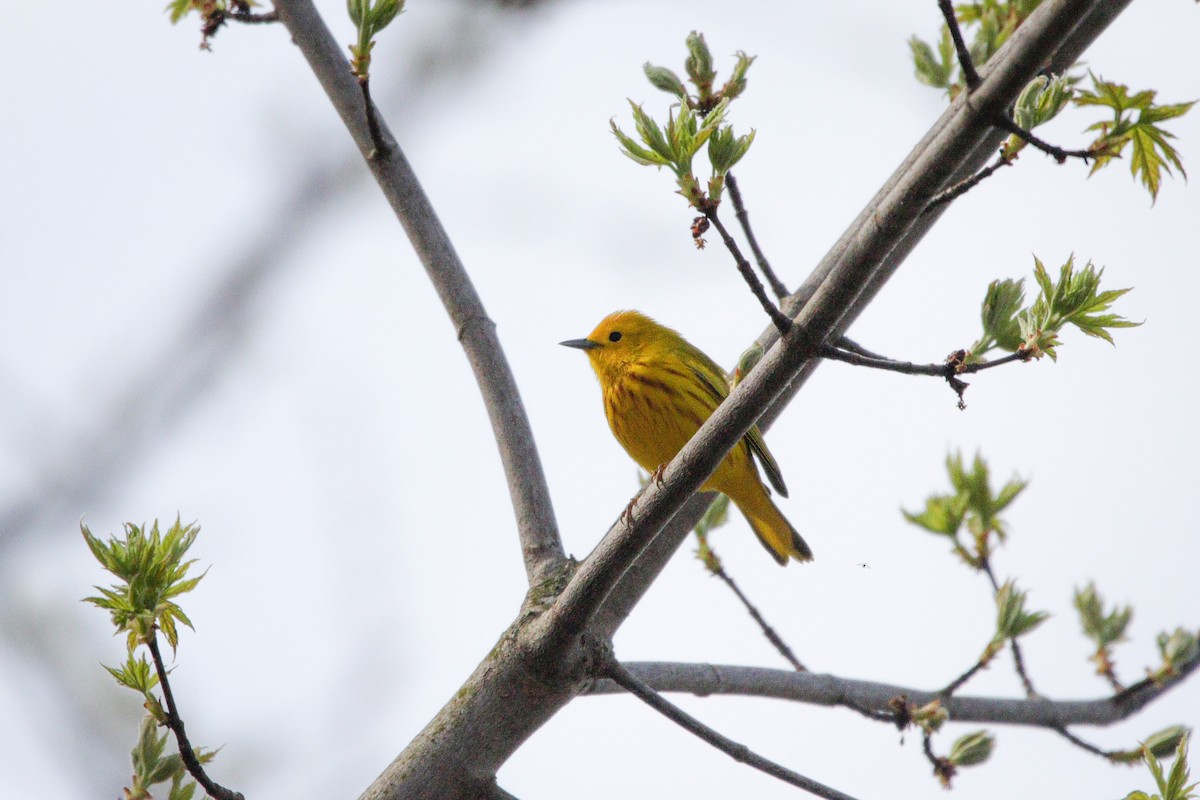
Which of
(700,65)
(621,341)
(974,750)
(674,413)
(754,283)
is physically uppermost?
(621,341)

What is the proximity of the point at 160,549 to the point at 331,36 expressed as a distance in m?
1.47

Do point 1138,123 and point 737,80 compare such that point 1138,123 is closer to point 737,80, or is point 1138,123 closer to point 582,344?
point 737,80

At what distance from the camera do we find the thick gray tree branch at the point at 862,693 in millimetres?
2353

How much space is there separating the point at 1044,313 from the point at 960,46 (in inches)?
21.9

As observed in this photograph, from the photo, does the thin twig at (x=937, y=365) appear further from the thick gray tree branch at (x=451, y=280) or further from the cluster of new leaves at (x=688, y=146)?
the thick gray tree branch at (x=451, y=280)

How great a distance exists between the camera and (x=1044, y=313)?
187 centimetres

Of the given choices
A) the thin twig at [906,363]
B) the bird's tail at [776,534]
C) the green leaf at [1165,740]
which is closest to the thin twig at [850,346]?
the thin twig at [906,363]

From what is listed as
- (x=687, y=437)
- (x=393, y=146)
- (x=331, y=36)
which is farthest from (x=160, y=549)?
(x=687, y=437)

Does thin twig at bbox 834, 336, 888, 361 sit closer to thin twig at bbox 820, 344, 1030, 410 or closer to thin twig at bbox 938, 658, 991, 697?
thin twig at bbox 820, 344, 1030, 410

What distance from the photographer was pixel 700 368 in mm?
4129

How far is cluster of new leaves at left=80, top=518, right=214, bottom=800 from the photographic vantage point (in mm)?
1856

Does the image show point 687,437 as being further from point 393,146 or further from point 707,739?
point 707,739

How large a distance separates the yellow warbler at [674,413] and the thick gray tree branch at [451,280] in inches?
42.1

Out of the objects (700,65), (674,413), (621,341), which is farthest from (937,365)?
(621,341)
